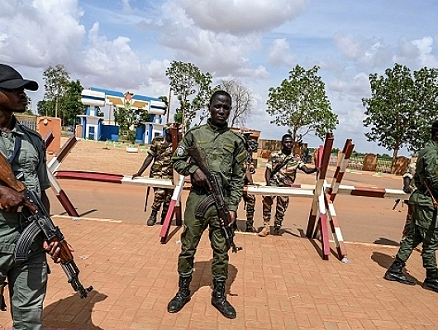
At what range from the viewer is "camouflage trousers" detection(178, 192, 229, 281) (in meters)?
3.43

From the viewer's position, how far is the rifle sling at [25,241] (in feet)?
7.11

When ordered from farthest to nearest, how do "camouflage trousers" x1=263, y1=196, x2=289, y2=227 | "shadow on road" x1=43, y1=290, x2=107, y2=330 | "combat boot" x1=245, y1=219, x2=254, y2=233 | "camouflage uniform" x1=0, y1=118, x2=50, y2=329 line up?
"combat boot" x1=245, y1=219, x2=254, y2=233 → "camouflage trousers" x1=263, y1=196, x2=289, y2=227 → "shadow on road" x1=43, y1=290, x2=107, y2=330 → "camouflage uniform" x1=0, y1=118, x2=50, y2=329

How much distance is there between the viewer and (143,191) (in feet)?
36.4

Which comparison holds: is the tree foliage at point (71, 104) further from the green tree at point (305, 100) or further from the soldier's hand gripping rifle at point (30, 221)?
the soldier's hand gripping rifle at point (30, 221)

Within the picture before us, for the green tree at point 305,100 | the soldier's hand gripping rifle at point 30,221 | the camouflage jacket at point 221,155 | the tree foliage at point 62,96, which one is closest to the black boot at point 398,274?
the camouflage jacket at point 221,155

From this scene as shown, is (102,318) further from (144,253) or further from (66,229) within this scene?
(66,229)

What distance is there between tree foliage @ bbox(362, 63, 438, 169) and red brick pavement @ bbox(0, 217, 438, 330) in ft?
92.0

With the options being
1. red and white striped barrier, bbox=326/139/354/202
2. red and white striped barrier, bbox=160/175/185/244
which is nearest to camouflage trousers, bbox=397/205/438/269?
red and white striped barrier, bbox=326/139/354/202

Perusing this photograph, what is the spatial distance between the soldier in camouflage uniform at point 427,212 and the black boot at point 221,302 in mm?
2329

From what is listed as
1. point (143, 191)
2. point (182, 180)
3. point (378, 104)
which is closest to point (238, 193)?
point (182, 180)

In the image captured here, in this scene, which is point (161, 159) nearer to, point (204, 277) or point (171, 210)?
point (171, 210)

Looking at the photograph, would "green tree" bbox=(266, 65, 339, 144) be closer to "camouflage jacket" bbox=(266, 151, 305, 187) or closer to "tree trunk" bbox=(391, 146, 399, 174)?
"tree trunk" bbox=(391, 146, 399, 174)

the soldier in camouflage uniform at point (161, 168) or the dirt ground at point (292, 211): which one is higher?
the soldier in camouflage uniform at point (161, 168)

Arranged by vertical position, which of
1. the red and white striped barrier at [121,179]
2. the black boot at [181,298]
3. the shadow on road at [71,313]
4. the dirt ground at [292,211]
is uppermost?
the red and white striped barrier at [121,179]
